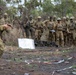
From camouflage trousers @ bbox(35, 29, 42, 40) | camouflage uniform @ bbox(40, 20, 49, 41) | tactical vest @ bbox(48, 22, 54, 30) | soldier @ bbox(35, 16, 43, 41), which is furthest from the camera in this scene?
camouflage trousers @ bbox(35, 29, 42, 40)

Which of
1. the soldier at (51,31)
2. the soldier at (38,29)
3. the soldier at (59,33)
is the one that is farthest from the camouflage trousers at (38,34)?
the soldier at (59,33)

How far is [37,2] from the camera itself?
120ft

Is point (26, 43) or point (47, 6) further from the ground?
point (47, 6)

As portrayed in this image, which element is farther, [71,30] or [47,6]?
[47,6]

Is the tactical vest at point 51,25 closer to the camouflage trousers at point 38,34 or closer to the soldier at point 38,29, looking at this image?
the soldier at point 38,29

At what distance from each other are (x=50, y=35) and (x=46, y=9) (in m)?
19.8

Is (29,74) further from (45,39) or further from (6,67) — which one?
(45,39)

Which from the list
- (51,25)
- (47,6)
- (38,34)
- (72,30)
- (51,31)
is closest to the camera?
(51,25)

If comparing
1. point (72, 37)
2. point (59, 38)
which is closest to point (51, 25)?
point (59, 38)

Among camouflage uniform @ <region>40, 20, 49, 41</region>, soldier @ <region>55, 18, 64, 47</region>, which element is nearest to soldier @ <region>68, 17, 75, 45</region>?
soldier @ <region>55, 18, 64, 47</region>

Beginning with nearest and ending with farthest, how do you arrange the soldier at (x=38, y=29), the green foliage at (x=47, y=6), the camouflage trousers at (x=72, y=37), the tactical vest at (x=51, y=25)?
1. the tactical vest at (x=51, y=25)
2. the camouflage trousers at (x=72, y=37)
3. the soldier at (x=38, y=29)
4. the green foliage at (x=47, y=6)

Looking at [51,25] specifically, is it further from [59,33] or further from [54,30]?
[59,33]

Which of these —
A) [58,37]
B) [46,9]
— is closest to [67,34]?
[58,37]

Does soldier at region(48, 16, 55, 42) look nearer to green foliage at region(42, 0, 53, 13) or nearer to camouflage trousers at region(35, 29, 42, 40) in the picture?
camouflage trousers at region(35, 29, 42, 40)
